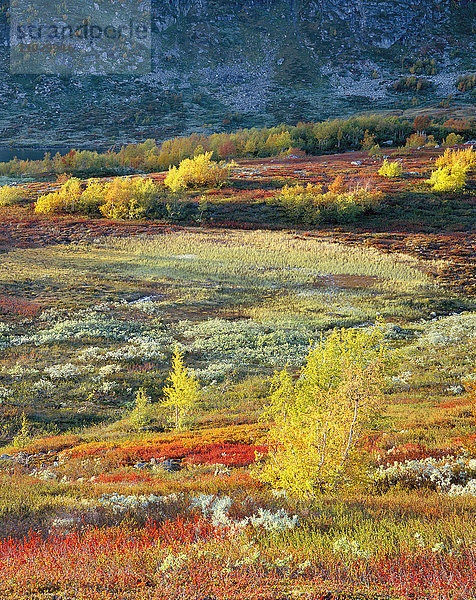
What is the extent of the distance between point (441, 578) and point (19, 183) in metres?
94.9

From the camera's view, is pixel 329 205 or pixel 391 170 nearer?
pixel 329 205

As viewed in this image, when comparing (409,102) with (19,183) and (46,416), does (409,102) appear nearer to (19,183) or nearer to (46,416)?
(19,183)

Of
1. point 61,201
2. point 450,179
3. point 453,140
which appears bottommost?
point 61,201

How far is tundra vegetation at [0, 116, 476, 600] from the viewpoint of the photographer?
4.55 metres

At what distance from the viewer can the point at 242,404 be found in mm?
17969

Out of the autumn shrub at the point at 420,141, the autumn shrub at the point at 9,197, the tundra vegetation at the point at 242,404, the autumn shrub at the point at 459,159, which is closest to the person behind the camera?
the tundra vegetation at the point at 242,404

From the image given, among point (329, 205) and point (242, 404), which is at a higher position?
point (329, 205)

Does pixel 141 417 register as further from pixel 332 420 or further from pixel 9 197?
pixel 9 197

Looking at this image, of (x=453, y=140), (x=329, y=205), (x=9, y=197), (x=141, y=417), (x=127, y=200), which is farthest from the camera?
(x=453, y=140)

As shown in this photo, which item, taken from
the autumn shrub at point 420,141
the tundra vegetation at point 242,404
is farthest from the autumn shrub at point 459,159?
the autumn shrub at point 420,141

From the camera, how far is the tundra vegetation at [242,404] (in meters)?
4.55

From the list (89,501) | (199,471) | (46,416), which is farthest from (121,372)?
(89,501)

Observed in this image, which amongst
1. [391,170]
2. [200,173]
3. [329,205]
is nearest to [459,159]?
[391,170]

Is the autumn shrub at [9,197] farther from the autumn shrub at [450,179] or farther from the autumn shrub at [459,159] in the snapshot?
the autumn shrub at [459,159]
